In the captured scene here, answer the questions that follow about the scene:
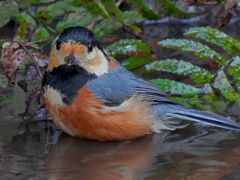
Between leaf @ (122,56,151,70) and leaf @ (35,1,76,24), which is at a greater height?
leaf @ (35,1,76,24)

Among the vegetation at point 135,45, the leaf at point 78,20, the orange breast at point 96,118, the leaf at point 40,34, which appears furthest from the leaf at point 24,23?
the orange breast at point 96,118

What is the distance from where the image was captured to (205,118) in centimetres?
556

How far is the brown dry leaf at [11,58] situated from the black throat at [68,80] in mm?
A: 321

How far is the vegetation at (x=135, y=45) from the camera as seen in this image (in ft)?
18.9

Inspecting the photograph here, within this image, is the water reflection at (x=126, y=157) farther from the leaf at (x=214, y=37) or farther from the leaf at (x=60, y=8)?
the leaf at (x=60, y=8)

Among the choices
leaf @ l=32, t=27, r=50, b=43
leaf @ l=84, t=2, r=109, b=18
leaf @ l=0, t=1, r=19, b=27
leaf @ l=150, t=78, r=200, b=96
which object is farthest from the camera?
leaf @ l=84, t=2, r=109, b=18

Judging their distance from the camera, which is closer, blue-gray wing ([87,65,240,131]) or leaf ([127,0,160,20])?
blue-gray wing ([87,65,240,131])

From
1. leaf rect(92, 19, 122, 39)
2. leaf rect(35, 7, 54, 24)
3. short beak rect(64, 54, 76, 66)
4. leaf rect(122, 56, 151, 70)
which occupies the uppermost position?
leaf rect(35, 7, 54, 24)

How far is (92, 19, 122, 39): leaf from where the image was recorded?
21.9ft

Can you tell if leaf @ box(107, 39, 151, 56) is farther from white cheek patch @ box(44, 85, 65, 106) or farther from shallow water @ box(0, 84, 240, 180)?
white cheek patch @ box(44, 85, 65, 106)

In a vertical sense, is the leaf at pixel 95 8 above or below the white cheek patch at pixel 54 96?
above

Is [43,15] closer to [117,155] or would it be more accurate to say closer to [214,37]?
[214,37]

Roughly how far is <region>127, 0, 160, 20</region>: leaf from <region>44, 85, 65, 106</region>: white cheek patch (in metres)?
1.83

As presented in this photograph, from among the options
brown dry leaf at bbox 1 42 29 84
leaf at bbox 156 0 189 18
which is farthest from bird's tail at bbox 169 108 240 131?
leaf at bbox 156 0 189 18
